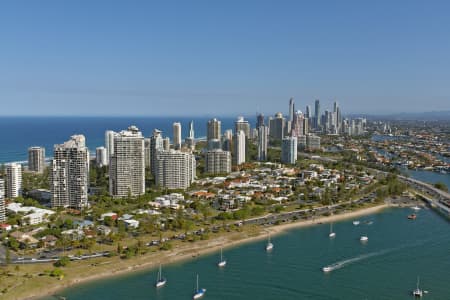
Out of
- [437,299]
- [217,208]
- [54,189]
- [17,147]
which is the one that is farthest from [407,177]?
[17,147]

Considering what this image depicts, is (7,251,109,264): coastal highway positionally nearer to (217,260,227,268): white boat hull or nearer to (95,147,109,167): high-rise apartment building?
(217,260,227,268): white boat hull

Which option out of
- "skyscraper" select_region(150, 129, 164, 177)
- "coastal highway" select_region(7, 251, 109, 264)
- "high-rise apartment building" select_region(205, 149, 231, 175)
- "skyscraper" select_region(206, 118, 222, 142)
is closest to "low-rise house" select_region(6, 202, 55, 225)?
"coastal highway" select_region(7, 251, 109, 264)

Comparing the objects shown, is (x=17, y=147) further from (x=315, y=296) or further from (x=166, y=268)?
(x=315, y=296)

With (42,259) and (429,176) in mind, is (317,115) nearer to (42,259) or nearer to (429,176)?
(429,176)

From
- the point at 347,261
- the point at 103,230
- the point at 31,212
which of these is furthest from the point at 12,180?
the point at 347,261

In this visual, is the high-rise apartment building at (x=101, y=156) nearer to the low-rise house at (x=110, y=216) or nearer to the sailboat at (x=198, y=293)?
the low-rise house at (x=110, y=216)
